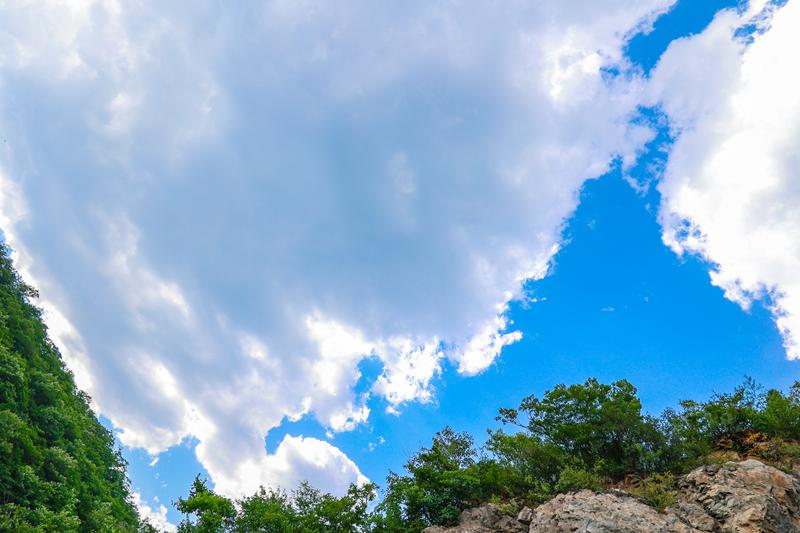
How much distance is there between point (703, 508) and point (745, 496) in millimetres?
1891

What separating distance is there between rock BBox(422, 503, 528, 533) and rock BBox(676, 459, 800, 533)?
9.52 metres

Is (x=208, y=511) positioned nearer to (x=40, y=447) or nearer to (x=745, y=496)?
(x=40, y=447)

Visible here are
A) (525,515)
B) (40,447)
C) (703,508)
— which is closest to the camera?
(703,508)

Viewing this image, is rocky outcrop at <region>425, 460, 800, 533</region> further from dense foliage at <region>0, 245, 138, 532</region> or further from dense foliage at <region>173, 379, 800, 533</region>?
dense foliage at <region>0, 245, 138, 532</region>

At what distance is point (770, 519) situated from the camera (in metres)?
17.2

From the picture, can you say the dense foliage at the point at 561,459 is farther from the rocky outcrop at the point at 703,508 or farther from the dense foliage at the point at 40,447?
the dense foliage at the point at 40,447

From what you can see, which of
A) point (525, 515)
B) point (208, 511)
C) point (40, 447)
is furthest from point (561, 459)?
point (40, 447)

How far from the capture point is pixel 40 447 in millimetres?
40719

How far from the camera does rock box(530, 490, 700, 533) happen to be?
18438 mm

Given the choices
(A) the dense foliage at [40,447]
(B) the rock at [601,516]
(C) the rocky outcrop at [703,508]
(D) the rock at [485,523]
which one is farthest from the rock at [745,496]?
(A) the dense foliage at [40,447]

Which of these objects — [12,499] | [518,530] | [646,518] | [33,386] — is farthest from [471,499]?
[33,386]

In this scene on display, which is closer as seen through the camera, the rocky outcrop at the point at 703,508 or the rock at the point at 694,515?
the rocky outcrop at the point at 703,508

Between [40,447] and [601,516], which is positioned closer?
[601,516]

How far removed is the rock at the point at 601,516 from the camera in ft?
60.5
